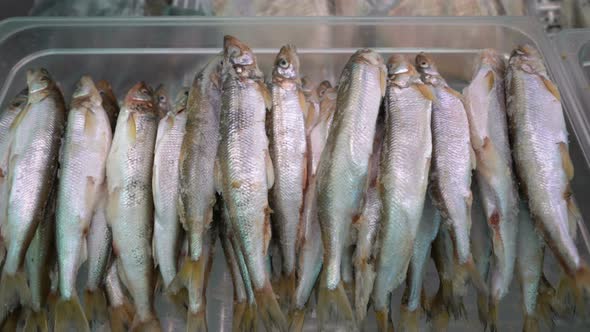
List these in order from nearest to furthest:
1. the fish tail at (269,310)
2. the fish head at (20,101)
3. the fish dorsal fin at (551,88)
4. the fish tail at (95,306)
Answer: the fish tail at (269,310) < the fish tail at (95,306) < the fish dorsal fin at (551,88) < the fish head at (20,101)

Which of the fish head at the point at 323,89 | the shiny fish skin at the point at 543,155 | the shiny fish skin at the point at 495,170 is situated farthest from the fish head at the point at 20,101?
the shiny fish skin at the point at 543,155

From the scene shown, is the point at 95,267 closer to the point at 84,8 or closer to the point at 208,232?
the point at 208,232

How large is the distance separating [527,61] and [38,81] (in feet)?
4.52

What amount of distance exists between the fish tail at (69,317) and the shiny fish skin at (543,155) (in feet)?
3.65

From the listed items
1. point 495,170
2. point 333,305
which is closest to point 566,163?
point 495,170

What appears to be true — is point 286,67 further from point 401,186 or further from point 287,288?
point 287,288

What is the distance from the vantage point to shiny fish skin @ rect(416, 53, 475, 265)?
1.33m

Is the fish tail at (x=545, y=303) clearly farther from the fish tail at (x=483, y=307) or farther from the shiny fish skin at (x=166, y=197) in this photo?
the shiny fish skin at (x=166, y=197)

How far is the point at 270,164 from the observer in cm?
136

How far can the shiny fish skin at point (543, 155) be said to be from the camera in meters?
1.33

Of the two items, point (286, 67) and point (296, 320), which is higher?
point (286, 67)

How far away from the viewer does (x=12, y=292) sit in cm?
134

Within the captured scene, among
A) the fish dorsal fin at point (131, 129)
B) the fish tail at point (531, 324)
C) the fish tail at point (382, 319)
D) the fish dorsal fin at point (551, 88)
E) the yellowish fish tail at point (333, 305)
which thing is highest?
the fish dorsal fin at point (551, 88)

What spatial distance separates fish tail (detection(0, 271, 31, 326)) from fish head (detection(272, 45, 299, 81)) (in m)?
0.82
